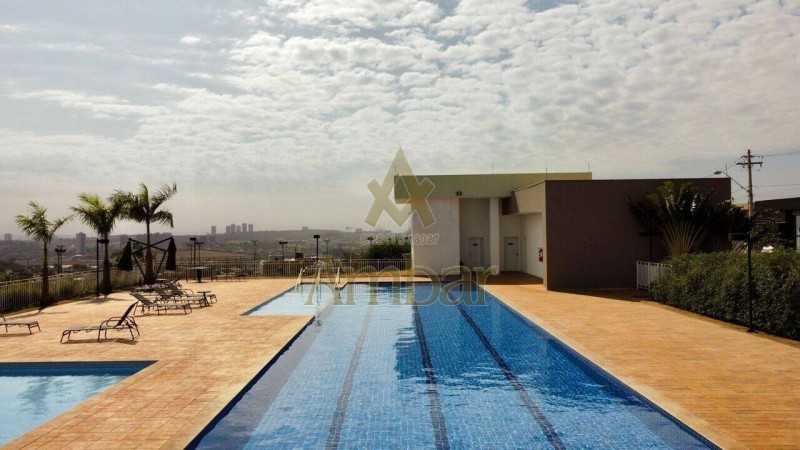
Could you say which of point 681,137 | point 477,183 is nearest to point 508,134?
point 477,183

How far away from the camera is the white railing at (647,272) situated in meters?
16.5

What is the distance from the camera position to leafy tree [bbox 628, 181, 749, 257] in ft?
59.1

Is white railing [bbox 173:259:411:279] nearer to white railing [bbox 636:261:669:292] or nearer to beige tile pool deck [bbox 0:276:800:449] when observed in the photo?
beige tile pool deck [bbox 0:276:800:449]

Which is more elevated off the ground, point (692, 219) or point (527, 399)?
point (692, 219)

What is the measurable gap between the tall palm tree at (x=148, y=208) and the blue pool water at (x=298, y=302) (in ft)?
21.2

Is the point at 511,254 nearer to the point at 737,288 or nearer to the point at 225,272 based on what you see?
the point at 225,272

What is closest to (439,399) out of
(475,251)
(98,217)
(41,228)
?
(41,228)

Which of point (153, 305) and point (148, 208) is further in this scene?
point (148, 208)

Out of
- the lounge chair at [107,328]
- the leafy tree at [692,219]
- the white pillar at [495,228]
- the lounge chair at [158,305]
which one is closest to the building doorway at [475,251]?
the white pillar at [495,228]

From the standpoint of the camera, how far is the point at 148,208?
24375 millimetres

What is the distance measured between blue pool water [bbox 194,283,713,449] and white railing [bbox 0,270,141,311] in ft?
31.5

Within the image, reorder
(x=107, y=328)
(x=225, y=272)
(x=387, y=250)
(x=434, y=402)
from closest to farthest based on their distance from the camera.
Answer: (x=434, y=402) → (x=107, y=328) → (x=225, y=272) → (x=387, y=250)

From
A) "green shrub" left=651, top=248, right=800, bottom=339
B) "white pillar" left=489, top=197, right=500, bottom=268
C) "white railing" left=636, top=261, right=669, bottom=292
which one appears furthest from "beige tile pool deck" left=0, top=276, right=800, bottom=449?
"white pillar" left=489, top=197, right=500, bottom=268

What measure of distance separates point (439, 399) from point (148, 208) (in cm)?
2050
